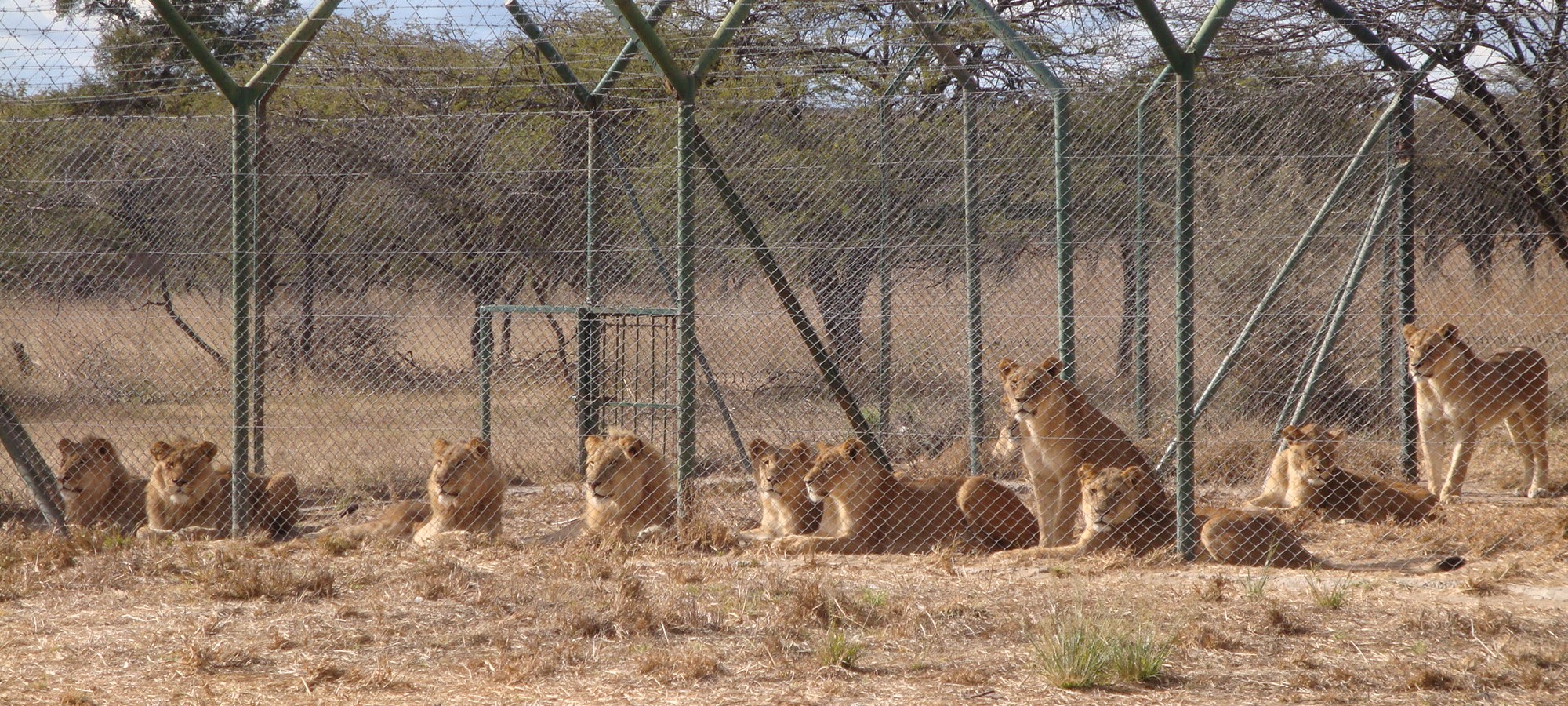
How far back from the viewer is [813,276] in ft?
32.6

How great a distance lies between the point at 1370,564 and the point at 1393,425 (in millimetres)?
3315

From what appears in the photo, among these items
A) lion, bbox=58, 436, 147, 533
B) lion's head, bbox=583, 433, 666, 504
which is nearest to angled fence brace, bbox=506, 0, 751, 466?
lion's head, bbox=583, 433, 666, 504

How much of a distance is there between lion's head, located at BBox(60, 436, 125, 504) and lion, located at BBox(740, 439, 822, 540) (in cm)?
409

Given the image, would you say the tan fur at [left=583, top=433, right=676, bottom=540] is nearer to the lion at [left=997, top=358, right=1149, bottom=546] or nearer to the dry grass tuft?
the lion at [left=997, top=358, right=1149, bottom=546]

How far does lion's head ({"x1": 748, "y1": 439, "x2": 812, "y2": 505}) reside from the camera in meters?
7.74

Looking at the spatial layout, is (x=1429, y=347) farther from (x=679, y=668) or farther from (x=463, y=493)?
(x=463, y=493)

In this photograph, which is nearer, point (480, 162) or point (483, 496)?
point (483, 496)

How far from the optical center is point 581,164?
32.8ft

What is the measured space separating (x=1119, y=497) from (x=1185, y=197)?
1566 mm

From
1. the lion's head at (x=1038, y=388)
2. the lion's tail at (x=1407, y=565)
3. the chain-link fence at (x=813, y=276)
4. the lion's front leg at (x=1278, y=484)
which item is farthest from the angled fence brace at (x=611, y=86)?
the lion's tail at (x=1407, y=565)

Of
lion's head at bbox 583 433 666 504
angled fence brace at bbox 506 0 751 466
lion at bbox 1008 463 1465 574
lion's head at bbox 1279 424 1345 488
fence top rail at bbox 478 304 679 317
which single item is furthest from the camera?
fence top rail at bbox 478 304 679 317

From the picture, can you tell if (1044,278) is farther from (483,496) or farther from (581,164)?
(483,496)

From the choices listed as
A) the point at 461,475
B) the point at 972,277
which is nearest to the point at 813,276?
the point at 972,277

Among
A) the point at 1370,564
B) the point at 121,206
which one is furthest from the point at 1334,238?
the point at 121,206
